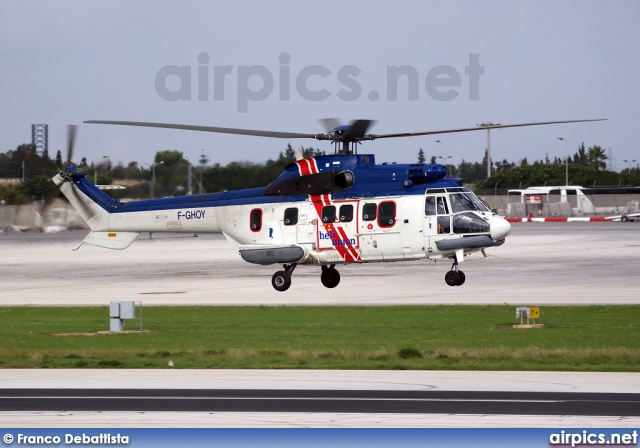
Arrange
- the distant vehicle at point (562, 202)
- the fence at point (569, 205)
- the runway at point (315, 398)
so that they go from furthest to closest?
1. the distant vehicle at point (562, 202)
2. the fence at point (569, 205)
3. the runway at point (315, 398)

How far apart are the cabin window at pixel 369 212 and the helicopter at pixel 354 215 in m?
0.03

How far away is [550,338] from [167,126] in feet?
108

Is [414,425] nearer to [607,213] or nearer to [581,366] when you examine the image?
[581,366]

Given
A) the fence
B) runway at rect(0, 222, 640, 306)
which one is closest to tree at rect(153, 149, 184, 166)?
runway at rect(0, 222, 640, 306)

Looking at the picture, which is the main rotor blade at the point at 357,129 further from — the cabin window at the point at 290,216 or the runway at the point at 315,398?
Answer: the runway at the point at 315,398

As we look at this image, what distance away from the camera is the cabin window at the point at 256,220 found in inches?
1400

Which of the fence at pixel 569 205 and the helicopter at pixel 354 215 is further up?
the fence at pixel 569 205

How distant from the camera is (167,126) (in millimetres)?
30406

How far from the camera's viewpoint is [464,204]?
33625mm

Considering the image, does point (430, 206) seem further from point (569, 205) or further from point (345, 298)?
point (569, 205)

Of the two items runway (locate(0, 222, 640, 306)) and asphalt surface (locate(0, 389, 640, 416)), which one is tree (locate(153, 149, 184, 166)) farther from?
runway (locate(0, 222, 640, 306))

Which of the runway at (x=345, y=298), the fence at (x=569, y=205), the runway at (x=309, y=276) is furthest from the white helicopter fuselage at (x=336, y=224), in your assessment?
the fence at (x=569, y=205)

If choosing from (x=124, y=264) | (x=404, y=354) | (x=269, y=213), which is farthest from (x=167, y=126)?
(x=124, y=264)

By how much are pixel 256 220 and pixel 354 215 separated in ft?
11.8
